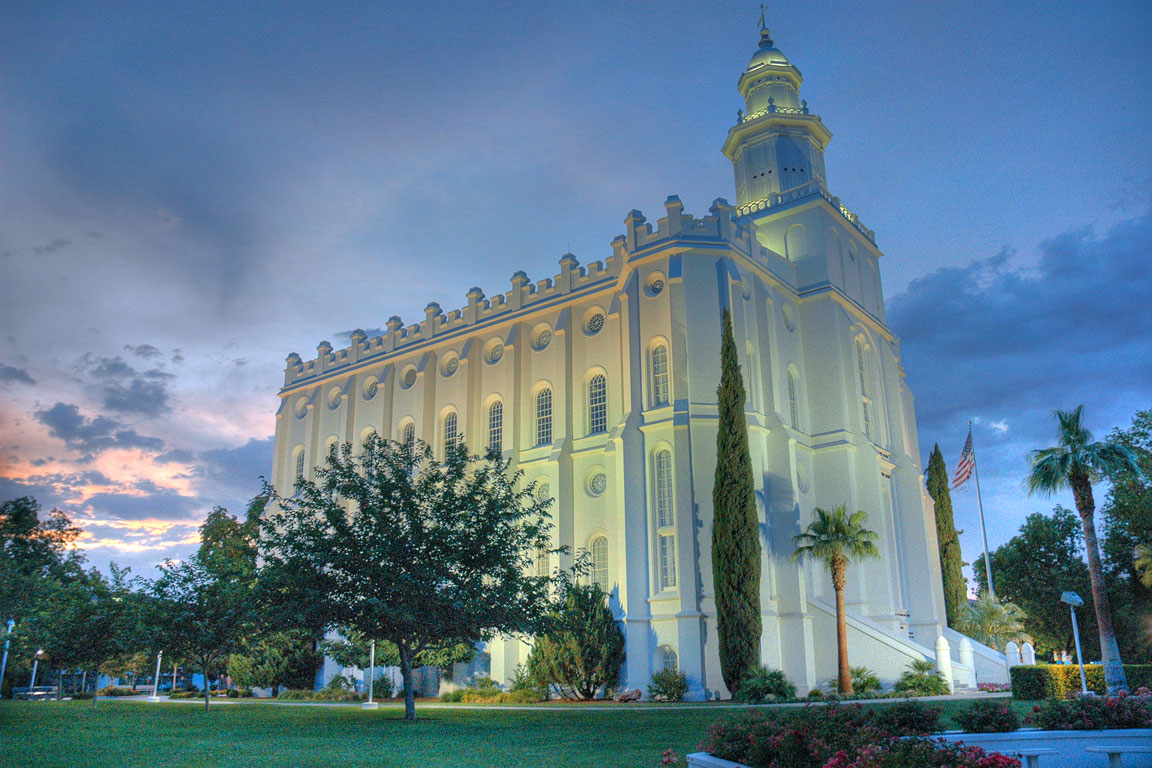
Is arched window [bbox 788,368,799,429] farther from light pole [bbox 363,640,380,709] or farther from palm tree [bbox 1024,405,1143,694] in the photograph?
light pole [bbox 363,640,380,709]

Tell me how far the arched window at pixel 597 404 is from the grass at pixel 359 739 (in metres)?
15.0

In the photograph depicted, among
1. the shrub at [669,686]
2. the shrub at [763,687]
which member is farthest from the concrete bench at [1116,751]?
the shrub at [669,686]

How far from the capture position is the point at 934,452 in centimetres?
4762

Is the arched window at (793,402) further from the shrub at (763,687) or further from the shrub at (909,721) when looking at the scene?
the shrub at (909,721)

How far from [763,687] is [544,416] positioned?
16.6 m

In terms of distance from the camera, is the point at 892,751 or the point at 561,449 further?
the point at 561,449

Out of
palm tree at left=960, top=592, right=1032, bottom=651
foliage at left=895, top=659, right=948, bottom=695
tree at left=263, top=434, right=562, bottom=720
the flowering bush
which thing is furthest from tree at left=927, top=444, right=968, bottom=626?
the flowering bush

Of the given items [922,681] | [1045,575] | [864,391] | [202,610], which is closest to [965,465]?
→ [864,391]

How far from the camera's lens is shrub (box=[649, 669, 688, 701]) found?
29406 mm

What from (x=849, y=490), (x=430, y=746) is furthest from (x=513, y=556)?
(x=849, y=490)

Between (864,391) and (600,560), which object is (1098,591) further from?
(600,560)

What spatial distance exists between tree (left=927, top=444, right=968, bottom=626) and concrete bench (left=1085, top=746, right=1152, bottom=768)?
115ft

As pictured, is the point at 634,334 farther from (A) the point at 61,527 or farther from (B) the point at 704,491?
(A) the point at 61,527

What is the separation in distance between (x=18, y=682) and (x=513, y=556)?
48976mm
